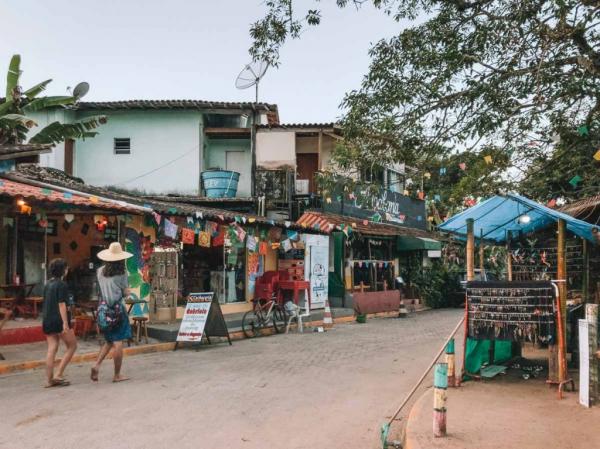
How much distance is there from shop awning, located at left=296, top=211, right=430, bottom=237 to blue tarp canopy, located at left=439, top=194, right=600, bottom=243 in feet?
29.3

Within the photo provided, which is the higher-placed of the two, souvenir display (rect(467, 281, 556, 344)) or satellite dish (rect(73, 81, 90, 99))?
satellite dish (rect(73, 81, 90, 99))

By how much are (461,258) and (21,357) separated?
26.5 m

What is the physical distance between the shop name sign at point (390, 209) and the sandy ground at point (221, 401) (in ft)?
37.9

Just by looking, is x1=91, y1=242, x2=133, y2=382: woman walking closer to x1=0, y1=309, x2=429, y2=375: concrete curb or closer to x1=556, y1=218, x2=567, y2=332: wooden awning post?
x1=0, y1=309, x2=429, y2=375: concrete curb

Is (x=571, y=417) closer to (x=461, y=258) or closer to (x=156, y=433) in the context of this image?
(x=156, y=433)

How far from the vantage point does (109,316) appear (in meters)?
8.56

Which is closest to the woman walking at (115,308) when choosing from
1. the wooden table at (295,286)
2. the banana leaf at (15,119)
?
the banana leaf at (15,119)

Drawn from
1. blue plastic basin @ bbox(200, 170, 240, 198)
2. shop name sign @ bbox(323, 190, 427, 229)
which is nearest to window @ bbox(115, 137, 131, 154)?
blue plastic basin @ bbox(200, 170, 240, 198)

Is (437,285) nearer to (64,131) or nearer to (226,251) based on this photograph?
(226,251)

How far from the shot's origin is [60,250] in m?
16.7

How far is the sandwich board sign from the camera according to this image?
41.4ft

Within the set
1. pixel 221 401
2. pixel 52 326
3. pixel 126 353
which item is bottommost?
pixel 126 353

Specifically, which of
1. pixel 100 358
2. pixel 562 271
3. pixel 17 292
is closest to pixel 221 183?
pixel 17 292

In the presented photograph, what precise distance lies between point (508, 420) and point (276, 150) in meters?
16.9
